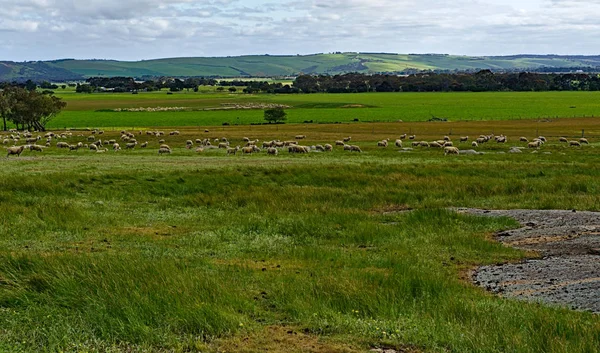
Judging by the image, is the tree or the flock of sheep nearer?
the flock of sheep

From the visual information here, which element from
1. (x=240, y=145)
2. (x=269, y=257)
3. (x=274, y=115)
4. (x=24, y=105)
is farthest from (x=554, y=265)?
(x=274, y=115)

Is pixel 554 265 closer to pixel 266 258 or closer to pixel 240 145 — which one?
pixel 266 258

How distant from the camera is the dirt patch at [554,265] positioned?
13.1m

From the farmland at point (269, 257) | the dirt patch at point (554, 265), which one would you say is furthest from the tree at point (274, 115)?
the dirt patch at point (554, 265)

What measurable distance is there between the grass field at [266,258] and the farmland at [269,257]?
0.05 metres

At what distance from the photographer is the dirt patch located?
1309cm

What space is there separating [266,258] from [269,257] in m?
0.19

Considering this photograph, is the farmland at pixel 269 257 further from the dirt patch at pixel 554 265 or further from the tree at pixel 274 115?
the tree at pixel 274 115

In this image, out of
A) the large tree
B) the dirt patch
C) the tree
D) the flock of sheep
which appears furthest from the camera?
the tree

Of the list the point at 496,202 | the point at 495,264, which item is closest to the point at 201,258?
the point at 495,264

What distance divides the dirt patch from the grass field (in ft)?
2.81

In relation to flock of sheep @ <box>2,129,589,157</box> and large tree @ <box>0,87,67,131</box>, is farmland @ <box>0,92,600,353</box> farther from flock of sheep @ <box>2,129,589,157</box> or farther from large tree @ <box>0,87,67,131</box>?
large tree @ <box>0,87,67,131</box>

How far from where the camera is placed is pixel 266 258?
657 inches

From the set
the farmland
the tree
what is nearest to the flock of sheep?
the farmland
